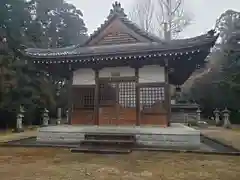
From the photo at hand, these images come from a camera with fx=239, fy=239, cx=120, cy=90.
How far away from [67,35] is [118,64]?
2204cm

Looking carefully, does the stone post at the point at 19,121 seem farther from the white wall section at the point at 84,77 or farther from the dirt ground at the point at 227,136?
the dirt ground at the point at 227,136

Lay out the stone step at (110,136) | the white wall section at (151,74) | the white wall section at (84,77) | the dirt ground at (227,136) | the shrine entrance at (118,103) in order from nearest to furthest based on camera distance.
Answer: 1. the stone step at (110,136)
2. the dirt ground at (227,136)
3. the white wall section at (151,74)
4. the shrine entrance at (118,103)
5. the white wall section at (84,77)

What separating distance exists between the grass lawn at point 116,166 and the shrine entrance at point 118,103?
3.63 meters

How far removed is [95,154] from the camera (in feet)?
24.2

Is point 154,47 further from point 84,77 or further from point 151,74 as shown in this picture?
point 84,77

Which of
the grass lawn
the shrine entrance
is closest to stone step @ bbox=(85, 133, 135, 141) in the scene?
the grass lawn

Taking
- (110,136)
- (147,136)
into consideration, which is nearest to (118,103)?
(110,136)

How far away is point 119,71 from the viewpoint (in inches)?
437

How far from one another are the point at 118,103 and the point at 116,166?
5450 mm

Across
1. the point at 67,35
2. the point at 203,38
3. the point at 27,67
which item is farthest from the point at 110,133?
the point at 67,35

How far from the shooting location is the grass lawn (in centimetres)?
481

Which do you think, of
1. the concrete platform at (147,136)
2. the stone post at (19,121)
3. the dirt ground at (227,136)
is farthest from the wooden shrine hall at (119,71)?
the stone post at (19,121)

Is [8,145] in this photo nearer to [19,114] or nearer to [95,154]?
[95,154]

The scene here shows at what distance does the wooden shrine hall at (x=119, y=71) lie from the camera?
10.2 metres
